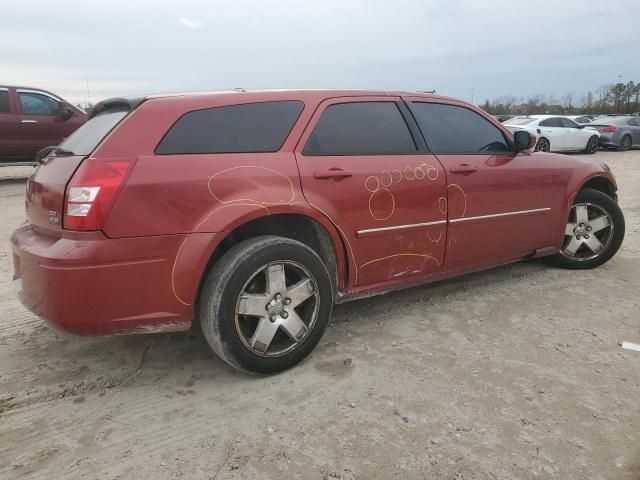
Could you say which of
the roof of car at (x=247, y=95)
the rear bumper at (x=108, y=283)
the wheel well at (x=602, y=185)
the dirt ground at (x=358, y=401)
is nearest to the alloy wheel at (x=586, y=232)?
the wheel well at (x=602, y=185)

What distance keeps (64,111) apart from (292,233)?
9.19 metres

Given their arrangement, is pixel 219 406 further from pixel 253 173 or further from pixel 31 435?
pixel 253 173

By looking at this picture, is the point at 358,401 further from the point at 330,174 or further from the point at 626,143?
the point at 626,143

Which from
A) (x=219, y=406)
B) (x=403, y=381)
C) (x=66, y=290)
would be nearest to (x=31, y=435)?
(x=66, y=290)

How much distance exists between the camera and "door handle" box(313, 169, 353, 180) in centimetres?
302

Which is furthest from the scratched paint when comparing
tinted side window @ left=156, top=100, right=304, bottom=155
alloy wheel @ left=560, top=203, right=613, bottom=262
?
alloy wheel @ left=560, top=203, right=613, bottom=262

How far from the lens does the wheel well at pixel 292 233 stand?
296 centimetres

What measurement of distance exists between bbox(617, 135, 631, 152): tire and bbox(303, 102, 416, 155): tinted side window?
62.4 ft

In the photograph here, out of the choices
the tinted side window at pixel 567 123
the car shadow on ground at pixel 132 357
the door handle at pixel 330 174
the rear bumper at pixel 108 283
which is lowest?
the car shadow on ground at pixel 132 357

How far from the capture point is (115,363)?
3.09 meters

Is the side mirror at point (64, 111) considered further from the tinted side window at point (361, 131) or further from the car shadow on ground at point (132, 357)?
the tinted side window at point (361, 131)

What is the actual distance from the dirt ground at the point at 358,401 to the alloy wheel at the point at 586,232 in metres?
0.89

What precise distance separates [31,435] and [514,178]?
11.5 ft

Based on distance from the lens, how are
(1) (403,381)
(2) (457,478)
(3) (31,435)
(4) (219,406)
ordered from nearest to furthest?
(2) (457,478), (3) (31,435), (4) (219,406), (1) (403,381)
